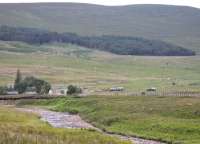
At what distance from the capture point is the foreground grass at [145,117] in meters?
59.1

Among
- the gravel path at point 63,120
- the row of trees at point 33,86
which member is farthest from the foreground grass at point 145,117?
the row of trees at point 33,86

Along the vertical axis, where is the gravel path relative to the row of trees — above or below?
below

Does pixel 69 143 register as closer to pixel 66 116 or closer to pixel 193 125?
pixel 193 125

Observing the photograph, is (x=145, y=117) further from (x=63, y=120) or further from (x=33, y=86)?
(x=33, y=86)

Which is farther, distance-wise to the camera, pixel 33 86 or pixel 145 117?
pixel 33 86

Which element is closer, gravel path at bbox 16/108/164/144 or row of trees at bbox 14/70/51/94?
gravel path at bbox 16/108/164/144

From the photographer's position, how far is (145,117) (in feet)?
237

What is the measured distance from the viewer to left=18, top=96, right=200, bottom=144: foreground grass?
194 ft

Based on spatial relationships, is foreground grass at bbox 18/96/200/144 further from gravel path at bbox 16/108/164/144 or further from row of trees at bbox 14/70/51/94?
row of trees at bbox 14/70/51/94

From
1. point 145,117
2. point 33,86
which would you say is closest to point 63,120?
point 145,117

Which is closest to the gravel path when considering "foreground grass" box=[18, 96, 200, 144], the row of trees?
"foreground grass" box=[18, 96, 200, 144]

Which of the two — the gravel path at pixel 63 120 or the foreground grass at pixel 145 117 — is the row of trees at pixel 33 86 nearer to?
the foreground grass at pixel 145 117

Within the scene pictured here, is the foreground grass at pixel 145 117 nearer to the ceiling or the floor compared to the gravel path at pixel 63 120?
nearer to the ceiling

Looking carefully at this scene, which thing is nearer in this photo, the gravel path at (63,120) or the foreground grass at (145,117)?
the foreground grass at (145,117)
